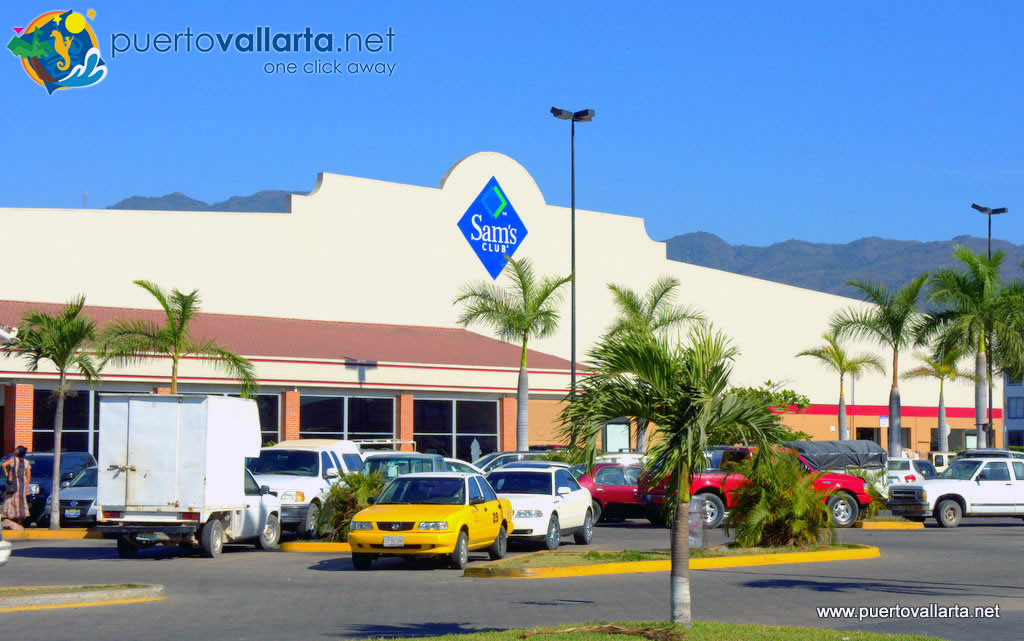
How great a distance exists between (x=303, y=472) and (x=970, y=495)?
52.7 ft

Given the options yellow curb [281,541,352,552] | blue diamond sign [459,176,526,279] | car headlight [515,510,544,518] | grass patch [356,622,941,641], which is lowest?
yellow curb [281,541,352,552]

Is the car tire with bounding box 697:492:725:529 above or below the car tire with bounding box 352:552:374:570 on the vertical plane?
above

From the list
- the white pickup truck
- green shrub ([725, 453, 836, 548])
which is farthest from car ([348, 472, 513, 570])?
the white pickup truck

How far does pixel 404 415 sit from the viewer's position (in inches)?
1672

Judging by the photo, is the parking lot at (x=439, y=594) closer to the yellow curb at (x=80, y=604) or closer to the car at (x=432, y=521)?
the yellow curb at (x=80, y=604)

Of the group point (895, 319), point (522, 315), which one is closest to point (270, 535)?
point (522, 315)

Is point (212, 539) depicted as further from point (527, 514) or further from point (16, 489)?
point (16, 489)

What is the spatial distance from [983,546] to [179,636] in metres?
16.6

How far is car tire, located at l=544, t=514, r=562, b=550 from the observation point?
21.6 m

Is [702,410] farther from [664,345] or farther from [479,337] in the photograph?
[479,337]

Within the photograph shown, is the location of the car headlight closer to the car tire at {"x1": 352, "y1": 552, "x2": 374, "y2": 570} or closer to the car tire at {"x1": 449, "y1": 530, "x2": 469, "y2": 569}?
the car tire at {"x1": 449, "y1": 530, "x2": 469, "y2": 569}

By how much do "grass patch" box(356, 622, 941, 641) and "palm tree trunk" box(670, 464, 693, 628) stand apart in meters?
0.18

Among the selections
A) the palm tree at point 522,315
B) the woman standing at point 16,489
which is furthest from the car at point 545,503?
the palm tree at point 522,315

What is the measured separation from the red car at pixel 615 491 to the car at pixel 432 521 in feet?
27.1
